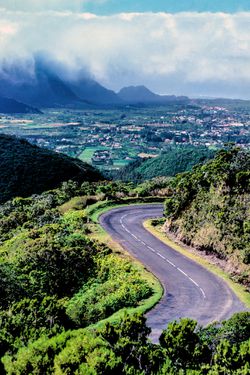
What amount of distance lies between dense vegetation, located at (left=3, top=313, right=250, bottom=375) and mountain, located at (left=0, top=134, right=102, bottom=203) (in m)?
61.3

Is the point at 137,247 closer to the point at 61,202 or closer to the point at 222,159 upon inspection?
the point at 222,159

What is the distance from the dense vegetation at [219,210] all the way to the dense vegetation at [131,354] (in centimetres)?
957

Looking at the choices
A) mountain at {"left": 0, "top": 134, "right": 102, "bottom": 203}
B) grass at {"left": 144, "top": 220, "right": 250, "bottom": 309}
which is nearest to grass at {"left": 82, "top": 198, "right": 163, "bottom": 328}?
grass at {"left": 144, "top": 220, "right": 250, "bottom": 309}

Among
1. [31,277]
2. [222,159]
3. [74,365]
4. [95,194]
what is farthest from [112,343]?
[95,194]

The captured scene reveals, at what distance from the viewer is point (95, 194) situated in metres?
44.8

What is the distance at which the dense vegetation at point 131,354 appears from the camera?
11.8 metres

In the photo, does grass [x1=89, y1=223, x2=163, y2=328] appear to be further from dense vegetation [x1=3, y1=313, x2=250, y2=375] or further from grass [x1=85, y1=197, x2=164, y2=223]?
grass [x1=85, y1=197, x2=164, y2=223]

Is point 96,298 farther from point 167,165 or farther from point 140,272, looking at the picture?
point 167,165

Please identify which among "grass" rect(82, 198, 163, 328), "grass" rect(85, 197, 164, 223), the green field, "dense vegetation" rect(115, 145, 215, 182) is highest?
"grass" rect(82, 198, 163, 328)

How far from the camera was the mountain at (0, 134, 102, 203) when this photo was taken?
77125 mm

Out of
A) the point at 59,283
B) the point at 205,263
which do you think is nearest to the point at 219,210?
the point at 205,263

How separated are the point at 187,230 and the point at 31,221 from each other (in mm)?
13566

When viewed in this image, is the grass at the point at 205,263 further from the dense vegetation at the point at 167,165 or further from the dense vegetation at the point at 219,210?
the dense vegetation at the point at 167,165

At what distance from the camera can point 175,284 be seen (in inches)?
882
